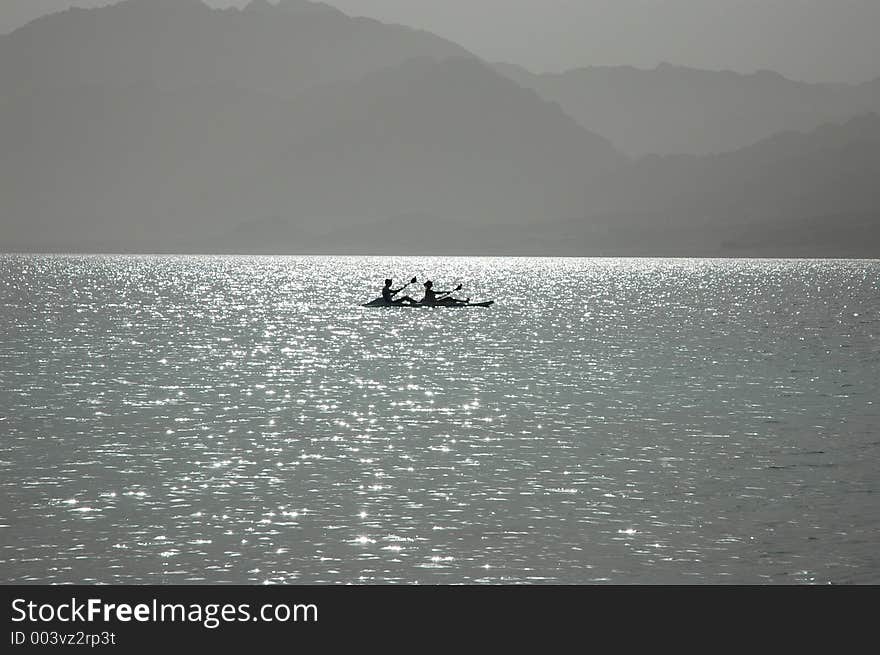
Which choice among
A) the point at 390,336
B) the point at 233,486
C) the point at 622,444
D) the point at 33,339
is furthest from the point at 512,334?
the point at 233,486

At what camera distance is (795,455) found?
36.5m

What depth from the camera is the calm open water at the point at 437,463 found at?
23922 mm

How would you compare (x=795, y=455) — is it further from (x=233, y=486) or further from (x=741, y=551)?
(x=233, y=486)

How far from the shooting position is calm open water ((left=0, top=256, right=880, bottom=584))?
23.9 meters

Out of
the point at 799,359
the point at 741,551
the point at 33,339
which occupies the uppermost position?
the point at 33,339

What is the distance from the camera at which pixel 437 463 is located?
→ 112ft
